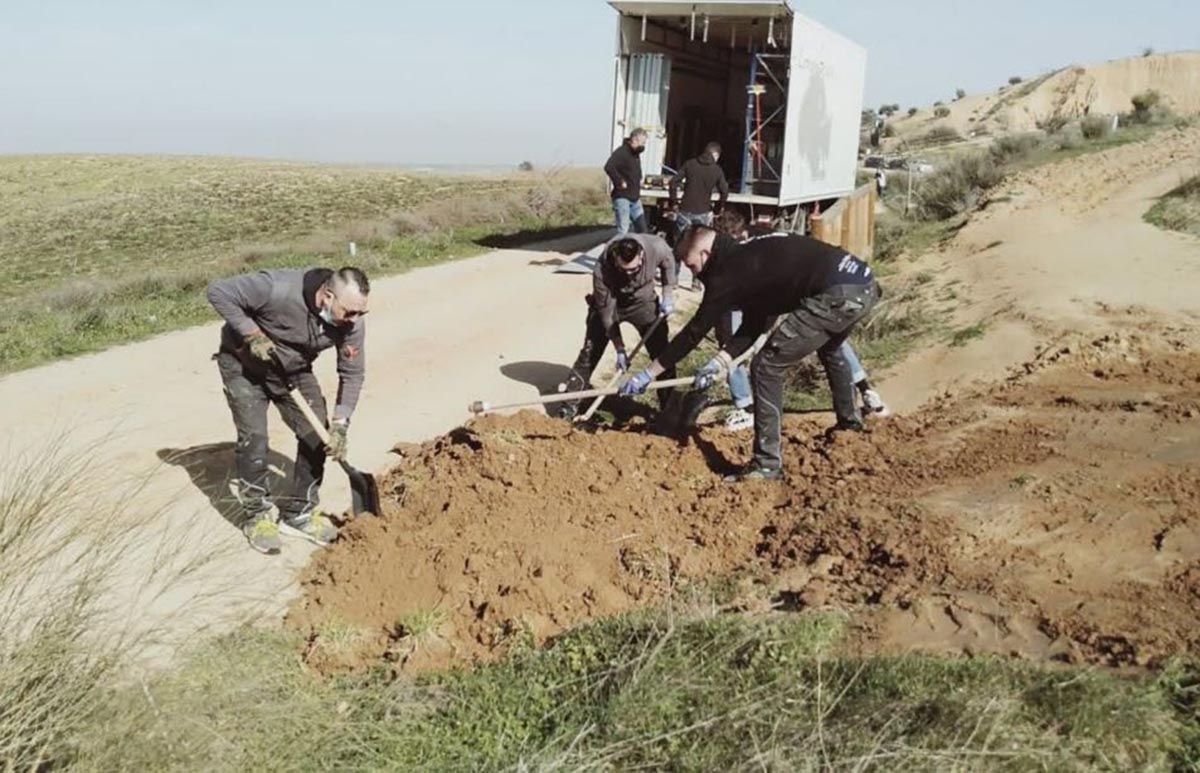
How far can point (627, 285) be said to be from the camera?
7.85 metres

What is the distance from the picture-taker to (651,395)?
8.94m

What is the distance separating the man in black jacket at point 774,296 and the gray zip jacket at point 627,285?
1262 millimetres

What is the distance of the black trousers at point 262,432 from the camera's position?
234 inches

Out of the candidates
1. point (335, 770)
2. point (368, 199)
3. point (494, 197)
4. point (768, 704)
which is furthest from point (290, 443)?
point (368, 199)

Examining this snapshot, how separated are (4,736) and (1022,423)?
5.96 meters

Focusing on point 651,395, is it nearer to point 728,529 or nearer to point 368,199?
point 728,529

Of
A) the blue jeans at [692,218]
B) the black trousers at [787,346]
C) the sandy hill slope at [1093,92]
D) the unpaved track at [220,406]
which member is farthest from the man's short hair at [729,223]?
the sandy hill slope at [1093,92]

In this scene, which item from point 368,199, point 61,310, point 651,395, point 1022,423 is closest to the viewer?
point 1022,423

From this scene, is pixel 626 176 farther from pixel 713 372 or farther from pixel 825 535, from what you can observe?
pixel 825 535

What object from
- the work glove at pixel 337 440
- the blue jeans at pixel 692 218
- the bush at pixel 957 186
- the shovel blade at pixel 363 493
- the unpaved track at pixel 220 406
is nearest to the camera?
the unpaved track at pixel 220 406

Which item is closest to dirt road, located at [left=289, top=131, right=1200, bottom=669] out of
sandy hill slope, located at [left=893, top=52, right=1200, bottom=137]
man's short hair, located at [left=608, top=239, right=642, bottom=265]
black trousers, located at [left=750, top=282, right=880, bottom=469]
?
black trousers, located at [left=750, top=282, right=880, bottom=469]

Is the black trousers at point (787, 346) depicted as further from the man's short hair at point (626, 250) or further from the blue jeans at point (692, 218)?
the blue jeans at point (692, 218)

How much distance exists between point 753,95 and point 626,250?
8.61 meters

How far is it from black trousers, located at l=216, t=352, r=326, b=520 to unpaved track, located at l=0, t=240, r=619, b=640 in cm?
25
